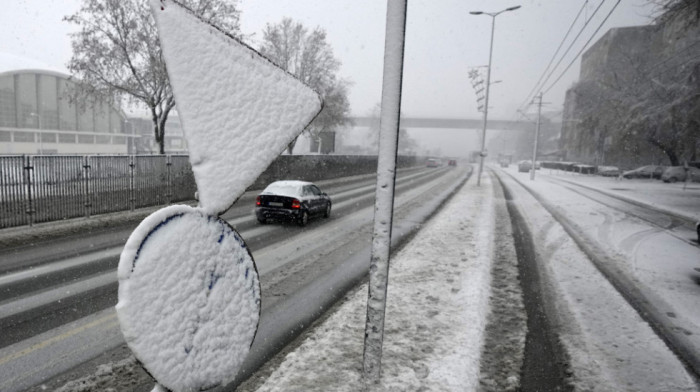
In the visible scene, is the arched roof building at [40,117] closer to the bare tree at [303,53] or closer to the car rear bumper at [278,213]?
the bare tree at [303,53]

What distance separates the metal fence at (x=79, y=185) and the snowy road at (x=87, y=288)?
221cm

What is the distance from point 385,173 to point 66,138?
57938mm

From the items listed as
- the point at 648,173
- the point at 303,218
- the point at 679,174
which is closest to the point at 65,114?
the point at 303,218

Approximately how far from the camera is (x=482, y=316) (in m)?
5.74

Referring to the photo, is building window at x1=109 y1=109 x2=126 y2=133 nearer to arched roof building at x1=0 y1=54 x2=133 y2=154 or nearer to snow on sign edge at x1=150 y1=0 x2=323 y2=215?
arched roof building at x1=0 y1=54 x2=133 y2=154

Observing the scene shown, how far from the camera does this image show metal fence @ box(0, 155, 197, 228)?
10.2m

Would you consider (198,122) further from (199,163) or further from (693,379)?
(693,379)

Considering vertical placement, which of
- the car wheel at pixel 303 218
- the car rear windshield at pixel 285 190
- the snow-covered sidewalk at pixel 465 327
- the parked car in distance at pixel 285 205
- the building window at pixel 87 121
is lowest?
the snow-covered sidewalk at pixel 465 327

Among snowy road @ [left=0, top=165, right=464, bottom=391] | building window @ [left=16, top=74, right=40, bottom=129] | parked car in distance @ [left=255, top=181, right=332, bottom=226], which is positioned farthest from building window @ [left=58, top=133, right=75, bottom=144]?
parked car in distance @ [left=255, top=181, right=332, bottom=226]

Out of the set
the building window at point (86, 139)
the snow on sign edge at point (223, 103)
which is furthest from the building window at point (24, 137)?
the snow on sign edge at point (223, 103)

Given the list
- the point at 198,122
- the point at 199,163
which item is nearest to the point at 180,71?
the point at 198,122

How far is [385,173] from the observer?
359 centimetres

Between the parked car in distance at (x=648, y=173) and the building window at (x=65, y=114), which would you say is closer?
the parked car in distance at (x=648, y=173)

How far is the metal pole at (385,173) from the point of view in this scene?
350 cm
